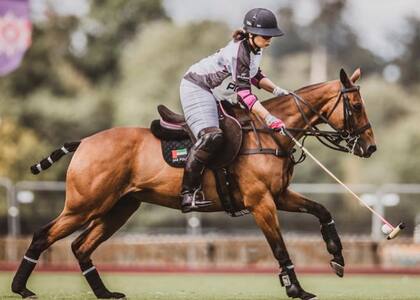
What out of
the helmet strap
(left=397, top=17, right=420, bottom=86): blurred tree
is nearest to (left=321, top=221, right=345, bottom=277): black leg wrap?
the helmet strap

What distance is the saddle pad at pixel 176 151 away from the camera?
11.0 meters

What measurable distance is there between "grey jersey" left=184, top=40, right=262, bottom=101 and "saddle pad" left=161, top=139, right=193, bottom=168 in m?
0.62

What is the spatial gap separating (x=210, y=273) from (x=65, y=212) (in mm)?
11093

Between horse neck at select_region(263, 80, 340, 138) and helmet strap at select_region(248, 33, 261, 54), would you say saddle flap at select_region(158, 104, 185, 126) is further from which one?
helmet strap at select_region(248, 33, 261, 54)

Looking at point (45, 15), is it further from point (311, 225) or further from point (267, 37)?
point (267, 37)

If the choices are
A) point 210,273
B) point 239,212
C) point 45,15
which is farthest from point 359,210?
point 45,15

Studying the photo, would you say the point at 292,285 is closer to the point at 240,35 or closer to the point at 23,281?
the point at 240,35

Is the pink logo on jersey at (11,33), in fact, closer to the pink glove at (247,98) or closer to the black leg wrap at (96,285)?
the black leg wrap at (96,285)

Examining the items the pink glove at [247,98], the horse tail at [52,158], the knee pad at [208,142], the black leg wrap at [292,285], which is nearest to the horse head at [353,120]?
the pink glove at [247,98]

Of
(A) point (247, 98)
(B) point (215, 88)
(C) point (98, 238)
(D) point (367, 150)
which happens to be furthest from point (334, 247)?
(C) point (98, 238)

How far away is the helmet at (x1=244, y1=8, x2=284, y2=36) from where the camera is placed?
10.7 metres

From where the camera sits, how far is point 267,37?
35.3 ft

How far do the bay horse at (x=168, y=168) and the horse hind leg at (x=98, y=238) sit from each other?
0.03 meters

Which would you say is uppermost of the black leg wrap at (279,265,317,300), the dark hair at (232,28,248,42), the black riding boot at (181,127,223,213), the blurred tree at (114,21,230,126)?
the blurred tree at (114,21,230,126)
